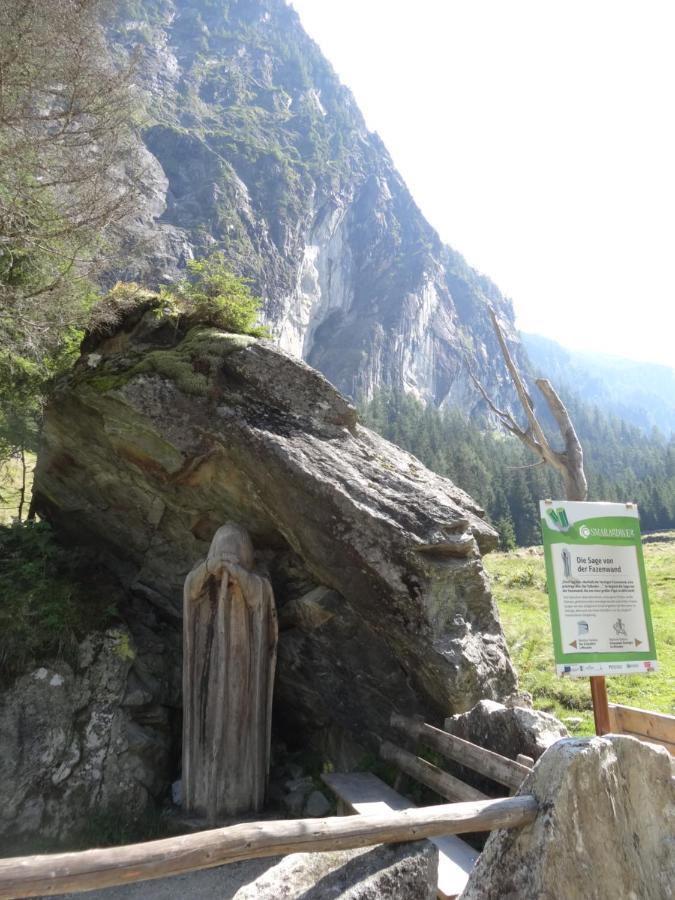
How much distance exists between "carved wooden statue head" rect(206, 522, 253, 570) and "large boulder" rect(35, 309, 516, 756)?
520 mm

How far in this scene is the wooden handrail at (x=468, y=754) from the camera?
5266 mm

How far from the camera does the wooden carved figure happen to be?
7359 mm

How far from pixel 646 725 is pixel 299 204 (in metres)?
109

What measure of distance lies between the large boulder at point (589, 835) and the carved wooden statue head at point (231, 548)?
478 cm

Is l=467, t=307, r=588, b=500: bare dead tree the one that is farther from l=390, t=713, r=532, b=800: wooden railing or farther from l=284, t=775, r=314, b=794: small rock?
l=284, t=775, r=314, b=794: small rock

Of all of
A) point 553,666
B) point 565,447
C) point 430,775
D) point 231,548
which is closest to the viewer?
point 430,775

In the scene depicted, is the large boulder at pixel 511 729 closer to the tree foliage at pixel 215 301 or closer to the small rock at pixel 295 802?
the small rock at pixel 295 802

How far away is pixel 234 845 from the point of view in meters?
3.34

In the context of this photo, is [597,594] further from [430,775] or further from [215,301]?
[215,301]

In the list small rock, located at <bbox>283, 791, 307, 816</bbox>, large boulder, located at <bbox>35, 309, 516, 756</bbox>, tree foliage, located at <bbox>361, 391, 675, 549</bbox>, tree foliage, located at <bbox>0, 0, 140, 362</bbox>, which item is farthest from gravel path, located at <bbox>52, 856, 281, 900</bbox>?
tree foliage, located at <bbox>361, 391, 675, 549</bbox>

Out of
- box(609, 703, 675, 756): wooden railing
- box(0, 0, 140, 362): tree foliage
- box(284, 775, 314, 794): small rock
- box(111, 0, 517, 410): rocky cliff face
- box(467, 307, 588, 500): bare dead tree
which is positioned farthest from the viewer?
box(111, 0, 517, 410): rocky cliff face

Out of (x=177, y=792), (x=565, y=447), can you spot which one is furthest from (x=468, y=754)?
(x=177, y=792)

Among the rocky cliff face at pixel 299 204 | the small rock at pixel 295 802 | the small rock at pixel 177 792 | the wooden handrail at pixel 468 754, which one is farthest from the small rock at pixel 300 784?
the rocky cliff face at pixel 299 204

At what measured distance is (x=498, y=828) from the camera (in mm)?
3818
